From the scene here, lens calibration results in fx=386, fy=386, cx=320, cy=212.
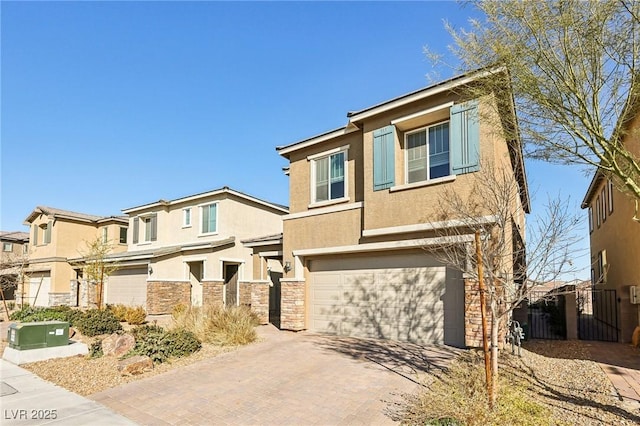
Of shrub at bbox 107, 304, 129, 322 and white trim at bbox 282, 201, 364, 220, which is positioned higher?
white trim at bbox 282, 201, 364, 220

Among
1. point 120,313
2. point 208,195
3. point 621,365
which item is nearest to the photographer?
point 621,365

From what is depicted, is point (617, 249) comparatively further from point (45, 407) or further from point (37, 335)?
point (37, 335)

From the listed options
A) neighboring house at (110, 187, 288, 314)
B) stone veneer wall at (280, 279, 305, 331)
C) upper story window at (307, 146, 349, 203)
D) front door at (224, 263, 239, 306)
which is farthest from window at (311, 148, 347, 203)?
front door at (224, 263, 239, 306)

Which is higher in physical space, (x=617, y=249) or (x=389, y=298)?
(x=617, y=249)

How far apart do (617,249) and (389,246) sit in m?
10.3

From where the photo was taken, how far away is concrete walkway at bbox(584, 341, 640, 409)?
6567 mm

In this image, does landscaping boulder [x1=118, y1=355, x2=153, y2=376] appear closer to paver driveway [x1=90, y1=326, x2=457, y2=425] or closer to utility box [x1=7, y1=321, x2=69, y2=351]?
paver driveway [x1=90, y1=326, x2=457, y2=425]

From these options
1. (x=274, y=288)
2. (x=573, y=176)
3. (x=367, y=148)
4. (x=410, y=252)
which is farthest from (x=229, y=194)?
(x=573, y=176)

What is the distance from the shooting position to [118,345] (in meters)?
10.6

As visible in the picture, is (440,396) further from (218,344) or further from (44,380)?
(44,380)

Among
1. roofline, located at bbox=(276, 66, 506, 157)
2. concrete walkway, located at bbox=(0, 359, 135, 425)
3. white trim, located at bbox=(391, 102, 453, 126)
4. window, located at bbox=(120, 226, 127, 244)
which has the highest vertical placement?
roofline, located at bbox=(276, 66, 506, 157)

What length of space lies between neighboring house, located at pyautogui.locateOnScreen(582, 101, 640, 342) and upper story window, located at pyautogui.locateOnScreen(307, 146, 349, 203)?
7282 millimetres

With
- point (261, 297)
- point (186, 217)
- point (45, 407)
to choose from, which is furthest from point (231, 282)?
point (45, 407)
